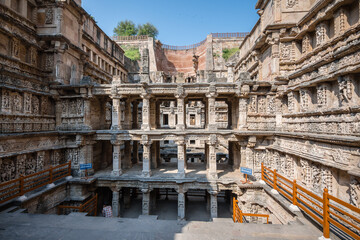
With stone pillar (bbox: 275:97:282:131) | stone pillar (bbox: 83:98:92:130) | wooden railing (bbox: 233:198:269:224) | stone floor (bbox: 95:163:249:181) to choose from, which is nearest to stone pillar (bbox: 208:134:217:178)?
stone floor (bbox: 95:163:249:181)

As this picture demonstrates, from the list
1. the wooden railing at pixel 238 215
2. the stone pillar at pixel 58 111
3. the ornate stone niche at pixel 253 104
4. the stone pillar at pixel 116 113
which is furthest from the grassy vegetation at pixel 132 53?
the wooden railing at pixel 238 215

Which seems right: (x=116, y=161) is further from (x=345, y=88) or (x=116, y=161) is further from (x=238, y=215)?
(x=345, y=88)

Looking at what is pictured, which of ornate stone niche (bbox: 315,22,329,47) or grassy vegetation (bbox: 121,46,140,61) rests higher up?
grassy vegetation (bbox: 121,46,140,61)

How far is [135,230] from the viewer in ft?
18.6

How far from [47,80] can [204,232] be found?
43.8 ft

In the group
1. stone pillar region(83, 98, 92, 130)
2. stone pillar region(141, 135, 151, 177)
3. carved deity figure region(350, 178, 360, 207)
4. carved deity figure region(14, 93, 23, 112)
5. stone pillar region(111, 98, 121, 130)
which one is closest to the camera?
carved deity figure region(350, 178, 360, 207)

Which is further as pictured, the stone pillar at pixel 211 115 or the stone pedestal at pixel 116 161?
the stone pedestal at pixel 116 161

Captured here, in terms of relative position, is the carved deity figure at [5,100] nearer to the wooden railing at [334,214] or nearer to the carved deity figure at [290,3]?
the wooden railing at [334,214]

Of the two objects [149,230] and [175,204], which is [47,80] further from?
[175,204]

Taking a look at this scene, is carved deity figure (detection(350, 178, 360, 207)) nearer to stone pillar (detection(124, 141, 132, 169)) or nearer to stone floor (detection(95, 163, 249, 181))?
stone floor (detection(95, 163, 249, 181))

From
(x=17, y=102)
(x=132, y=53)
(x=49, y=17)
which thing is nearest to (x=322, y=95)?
(x=17, y=102)

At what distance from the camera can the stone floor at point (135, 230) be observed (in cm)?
523

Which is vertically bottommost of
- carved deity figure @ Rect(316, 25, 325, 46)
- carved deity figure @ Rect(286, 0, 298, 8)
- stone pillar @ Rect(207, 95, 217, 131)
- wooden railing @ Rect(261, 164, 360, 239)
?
wooden railing @ Rect(261, 164, 360, 239)

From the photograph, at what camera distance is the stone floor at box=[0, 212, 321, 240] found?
17.2ft
